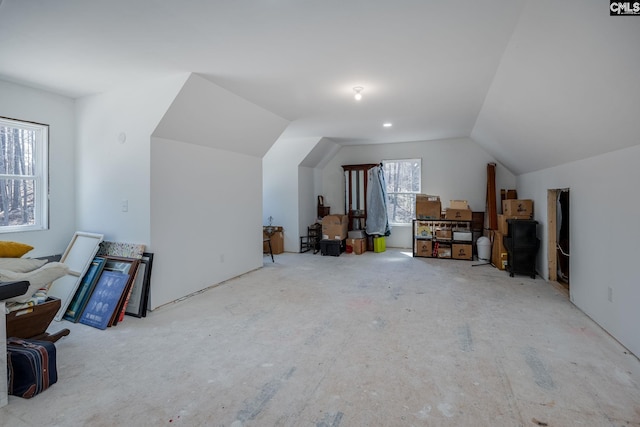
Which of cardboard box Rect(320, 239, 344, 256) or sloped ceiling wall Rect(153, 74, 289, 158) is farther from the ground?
sloped ceiling wall Rect(153, 74, 289, 158)

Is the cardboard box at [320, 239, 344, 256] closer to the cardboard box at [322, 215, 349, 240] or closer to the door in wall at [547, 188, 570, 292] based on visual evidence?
the cardboard box at [322, 215, 349, 240]

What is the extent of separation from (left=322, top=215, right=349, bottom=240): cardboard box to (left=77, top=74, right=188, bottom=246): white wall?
4229 mm

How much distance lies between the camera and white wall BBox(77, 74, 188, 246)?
3.57 metres

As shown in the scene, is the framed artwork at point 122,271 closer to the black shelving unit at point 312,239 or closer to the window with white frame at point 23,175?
the window with white frame at point 23,175

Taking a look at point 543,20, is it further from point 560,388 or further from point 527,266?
point 527,266

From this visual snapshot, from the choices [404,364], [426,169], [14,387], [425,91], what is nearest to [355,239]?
[426,169]

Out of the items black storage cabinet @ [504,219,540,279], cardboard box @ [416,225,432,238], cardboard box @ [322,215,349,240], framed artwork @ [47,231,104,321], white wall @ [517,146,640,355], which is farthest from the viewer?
cardboard box @ [322,215,349,240]

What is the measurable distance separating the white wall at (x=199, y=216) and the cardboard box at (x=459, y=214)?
3.98m

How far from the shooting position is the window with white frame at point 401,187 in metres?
7.75

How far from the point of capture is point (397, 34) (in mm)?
2484

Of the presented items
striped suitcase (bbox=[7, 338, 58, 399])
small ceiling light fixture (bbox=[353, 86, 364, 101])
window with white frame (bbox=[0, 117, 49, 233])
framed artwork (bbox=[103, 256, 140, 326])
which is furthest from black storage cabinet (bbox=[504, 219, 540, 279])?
window with white frame (bbox=[0, 117, 49, 233])

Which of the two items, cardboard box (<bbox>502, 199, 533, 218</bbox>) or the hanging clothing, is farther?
the hanging clothing

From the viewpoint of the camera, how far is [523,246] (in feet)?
16.1

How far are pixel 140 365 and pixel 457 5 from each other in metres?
3.50
